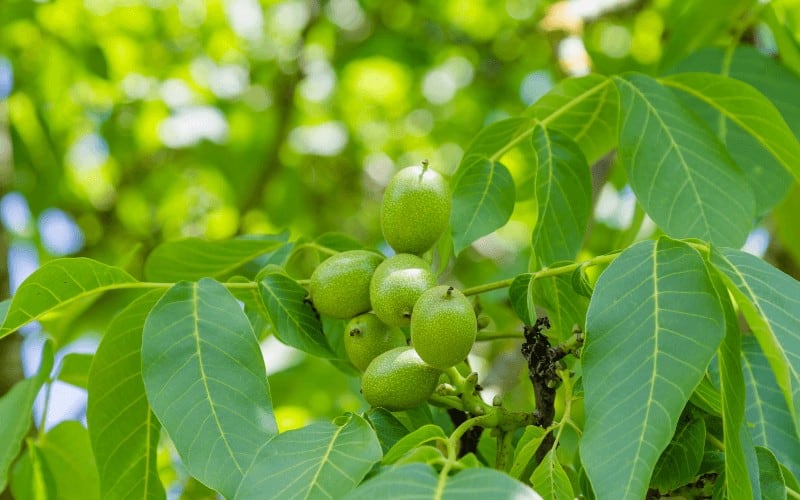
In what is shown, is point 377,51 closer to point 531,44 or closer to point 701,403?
point 531,44

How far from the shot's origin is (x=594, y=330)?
1.05 m

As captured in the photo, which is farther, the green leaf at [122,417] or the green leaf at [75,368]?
the green leaf at [75,368]

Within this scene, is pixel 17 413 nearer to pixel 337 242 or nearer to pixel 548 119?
pixel 337 242

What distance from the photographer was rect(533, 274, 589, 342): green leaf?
53.6 inches

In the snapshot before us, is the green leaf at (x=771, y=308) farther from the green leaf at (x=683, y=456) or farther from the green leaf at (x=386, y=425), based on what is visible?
the green leaf at (x=386, y=425)

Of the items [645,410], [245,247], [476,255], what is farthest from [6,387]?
[645,410]

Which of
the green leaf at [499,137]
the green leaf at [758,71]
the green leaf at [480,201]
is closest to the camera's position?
the green leaf at [480,201]

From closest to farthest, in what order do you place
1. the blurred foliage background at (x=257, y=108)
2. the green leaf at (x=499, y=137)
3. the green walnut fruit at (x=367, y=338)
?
the green walnut fruit at (x=367, y=338), the green leaf at (x=499, y=137), the blurred foliage background at (x=257, y=108)

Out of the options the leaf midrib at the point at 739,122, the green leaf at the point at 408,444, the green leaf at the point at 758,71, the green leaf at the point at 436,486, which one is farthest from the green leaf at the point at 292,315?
Result: the green leaf at the point at 758,71

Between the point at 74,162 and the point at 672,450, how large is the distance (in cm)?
433

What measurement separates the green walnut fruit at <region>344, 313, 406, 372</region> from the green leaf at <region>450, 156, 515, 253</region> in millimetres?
183

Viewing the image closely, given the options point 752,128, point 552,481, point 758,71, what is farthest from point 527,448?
point 758,71

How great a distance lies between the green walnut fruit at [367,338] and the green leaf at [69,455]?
71cm

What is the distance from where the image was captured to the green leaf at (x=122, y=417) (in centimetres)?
128
